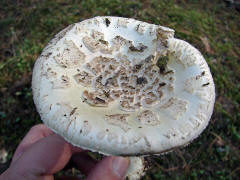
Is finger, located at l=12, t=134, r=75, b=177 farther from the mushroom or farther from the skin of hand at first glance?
the mushroom

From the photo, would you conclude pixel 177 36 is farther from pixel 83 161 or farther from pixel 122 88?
pixel 83 161

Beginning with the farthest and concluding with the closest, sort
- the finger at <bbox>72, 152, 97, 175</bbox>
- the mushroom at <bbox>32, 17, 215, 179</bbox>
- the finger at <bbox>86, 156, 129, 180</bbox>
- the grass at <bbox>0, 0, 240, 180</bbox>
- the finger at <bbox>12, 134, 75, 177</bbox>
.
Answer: the grass at <bbox>0, 0, 240, 180</bbox>, the finger at <bbox>72, 152, 97, 175</bbox>, the finger at <bbox>12, 134, 75, 177</bbox>, the finger at <bbox>86, 156, 129, 180</bbox>, the mushroom at <bbox>32, 17, 215, 179</bbox>

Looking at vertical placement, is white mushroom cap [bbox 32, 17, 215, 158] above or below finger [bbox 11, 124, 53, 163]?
above

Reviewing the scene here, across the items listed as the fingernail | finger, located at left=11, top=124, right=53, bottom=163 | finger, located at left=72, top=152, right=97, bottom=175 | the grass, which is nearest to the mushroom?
the fingernail

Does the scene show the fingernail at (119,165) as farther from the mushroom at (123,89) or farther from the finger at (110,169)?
the mushroom at (123,89)

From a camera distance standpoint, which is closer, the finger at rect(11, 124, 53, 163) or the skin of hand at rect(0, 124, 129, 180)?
the skin of hand at rect(0, 124, 129, 180)

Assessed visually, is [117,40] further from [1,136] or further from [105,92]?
[1,136]

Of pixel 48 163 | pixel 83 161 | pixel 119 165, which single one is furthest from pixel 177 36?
pixel 48 163
